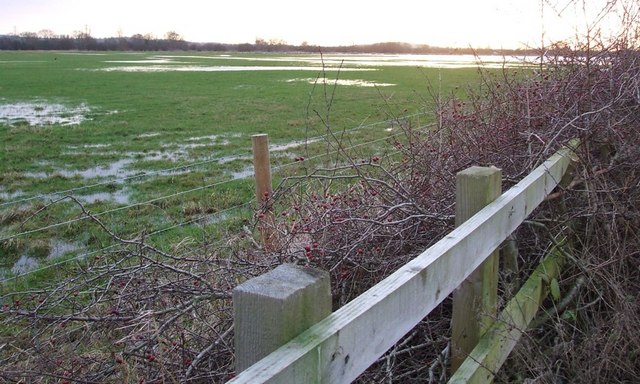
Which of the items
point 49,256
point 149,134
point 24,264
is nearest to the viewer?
point 24,264

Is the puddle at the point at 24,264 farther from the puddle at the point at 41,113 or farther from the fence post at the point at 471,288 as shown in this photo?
the puddle at the point at 41,113

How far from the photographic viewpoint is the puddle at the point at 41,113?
20.8 meters

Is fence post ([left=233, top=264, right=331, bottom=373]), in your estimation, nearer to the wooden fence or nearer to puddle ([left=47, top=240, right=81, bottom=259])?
the wooden fence

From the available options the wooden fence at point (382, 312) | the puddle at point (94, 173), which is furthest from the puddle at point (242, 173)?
the wooden fence at point (382, 312)

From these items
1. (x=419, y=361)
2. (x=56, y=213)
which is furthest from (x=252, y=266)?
(x=56, y=213)

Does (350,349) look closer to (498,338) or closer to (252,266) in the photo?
(498,338)

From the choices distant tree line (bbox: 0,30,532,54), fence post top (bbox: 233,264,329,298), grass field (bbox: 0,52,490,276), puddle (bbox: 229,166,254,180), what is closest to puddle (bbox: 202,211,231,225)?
grass field (bbox: 0,52,490,276)

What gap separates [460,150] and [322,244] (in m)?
1.48

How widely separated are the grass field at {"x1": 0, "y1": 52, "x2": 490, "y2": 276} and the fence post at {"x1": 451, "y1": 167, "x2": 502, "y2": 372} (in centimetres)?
164

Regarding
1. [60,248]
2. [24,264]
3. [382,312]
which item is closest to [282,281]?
[382,312]

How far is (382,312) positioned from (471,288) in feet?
3.84

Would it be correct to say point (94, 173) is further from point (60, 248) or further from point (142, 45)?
point (142, 45)

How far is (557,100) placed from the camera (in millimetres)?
4531

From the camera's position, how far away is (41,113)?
23.2 metres
